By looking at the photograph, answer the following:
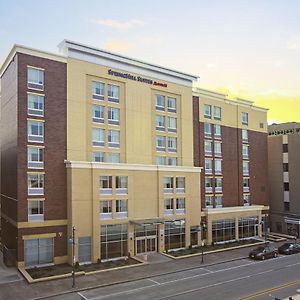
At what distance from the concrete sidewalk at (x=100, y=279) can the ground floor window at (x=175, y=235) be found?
4.53m

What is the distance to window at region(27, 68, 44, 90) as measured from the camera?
4084 centimetres

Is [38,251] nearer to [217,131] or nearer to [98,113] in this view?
[98,113]

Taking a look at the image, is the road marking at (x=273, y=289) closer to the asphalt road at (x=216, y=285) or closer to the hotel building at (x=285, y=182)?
the asphalt road at (x=216, y=285)

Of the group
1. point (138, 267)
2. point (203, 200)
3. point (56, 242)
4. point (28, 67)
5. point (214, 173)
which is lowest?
point (138, 267)

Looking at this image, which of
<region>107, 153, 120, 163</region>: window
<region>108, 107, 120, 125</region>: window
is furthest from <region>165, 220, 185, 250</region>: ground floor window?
<region>108, 107, 120, 125</region>: window

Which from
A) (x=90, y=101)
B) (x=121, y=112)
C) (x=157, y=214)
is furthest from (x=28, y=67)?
(x=157, y=214)

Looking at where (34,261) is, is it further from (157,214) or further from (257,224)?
(257,224)

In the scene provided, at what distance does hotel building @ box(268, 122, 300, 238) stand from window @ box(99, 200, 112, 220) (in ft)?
108

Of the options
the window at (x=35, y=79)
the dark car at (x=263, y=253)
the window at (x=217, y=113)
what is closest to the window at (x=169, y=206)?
the dark car at (x=263, y=253)

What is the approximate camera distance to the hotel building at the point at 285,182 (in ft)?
208

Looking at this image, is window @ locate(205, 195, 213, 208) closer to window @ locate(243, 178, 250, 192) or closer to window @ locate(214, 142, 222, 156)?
window @ locate(214, 142, 222, 156)

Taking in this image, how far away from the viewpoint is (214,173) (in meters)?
57.0

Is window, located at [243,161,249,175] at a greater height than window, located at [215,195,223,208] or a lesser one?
greater

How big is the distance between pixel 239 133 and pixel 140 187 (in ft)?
72.4
